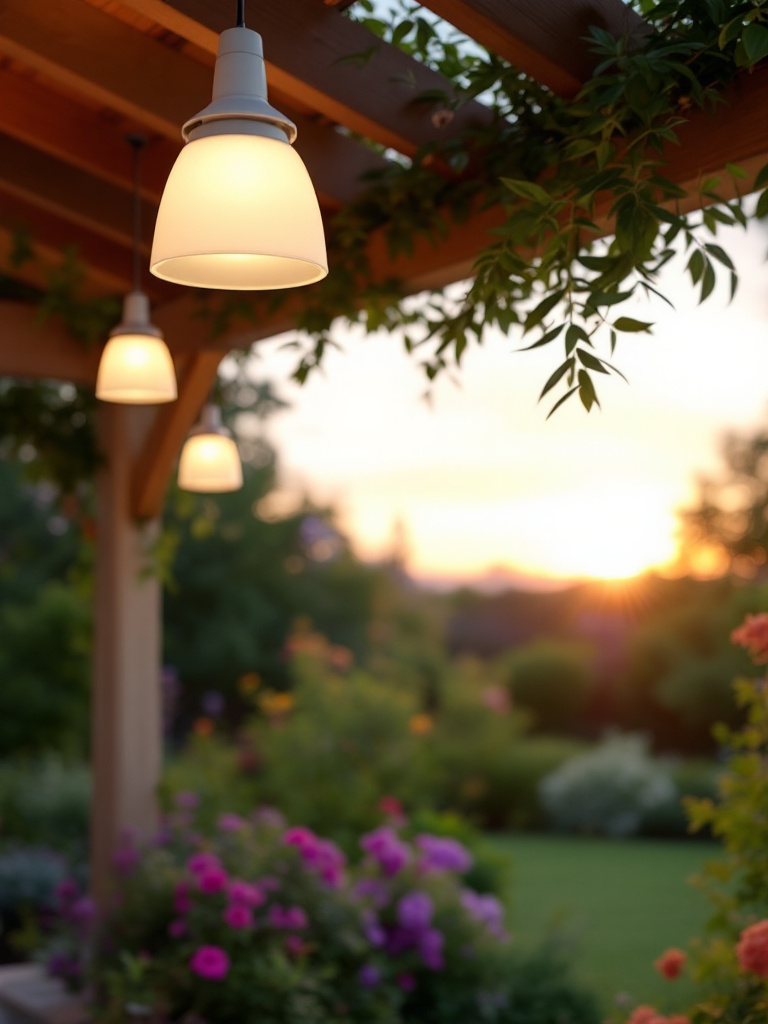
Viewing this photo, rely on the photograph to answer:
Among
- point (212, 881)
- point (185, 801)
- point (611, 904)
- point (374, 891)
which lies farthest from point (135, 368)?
point (611, 904)

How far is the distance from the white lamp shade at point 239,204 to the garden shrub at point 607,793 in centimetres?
Result: 811

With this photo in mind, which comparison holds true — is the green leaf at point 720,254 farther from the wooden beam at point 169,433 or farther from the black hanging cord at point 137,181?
the wooden beam at point 169,433

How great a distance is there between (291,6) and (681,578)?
830cm

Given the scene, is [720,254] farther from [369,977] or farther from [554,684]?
[554,684]

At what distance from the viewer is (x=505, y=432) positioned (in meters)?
10.1

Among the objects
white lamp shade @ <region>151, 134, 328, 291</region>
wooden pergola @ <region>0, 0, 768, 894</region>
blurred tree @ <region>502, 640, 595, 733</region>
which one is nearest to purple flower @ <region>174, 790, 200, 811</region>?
wooden pergola @ <region>0, 0, 768, 894</region>

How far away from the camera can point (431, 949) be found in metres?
4.10

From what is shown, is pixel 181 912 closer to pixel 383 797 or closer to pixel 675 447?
pixel 383 797

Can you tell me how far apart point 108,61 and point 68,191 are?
3.00 feet

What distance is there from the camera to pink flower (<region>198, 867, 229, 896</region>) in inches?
147

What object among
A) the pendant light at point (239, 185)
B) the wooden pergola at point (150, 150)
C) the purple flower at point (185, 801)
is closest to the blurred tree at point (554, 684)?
the purple flower at point (185, 801)

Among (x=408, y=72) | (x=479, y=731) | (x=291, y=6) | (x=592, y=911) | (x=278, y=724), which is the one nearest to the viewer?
(x=291, y=6)

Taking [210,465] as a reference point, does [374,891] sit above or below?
below

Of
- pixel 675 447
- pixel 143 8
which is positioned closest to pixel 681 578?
pixel 675 447
